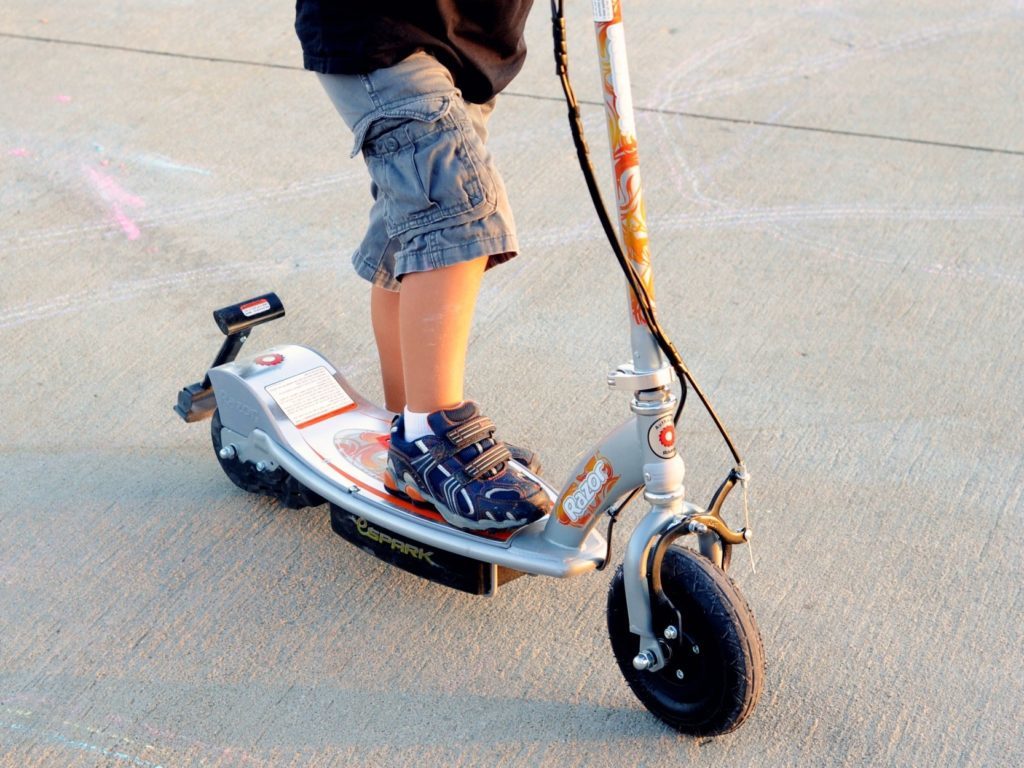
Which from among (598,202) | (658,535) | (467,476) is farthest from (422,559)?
(598,202)

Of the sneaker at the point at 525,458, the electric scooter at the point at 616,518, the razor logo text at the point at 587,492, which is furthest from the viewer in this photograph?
the sneaker at the point at 525,458

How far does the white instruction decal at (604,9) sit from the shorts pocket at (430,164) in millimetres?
436

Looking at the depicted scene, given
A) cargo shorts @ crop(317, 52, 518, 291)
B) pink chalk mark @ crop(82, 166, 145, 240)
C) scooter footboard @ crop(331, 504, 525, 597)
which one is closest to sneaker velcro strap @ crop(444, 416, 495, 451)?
scooter footboard @ crop(331, 504, 525, 597)

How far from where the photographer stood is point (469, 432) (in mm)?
2467

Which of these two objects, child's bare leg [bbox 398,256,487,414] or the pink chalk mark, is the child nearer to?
child's bare leg [bbox 398,256,487,414]

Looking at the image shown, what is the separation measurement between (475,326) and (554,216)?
0.70 m

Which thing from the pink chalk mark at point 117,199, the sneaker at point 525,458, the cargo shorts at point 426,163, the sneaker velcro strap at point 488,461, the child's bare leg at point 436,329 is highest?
the cargo shorts at point 426,163

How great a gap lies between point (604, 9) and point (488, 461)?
924 mm

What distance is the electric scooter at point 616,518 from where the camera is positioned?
2041mm

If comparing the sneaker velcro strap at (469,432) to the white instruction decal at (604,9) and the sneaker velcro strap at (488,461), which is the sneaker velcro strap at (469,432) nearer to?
the sneaker velcro strap at (488,461)

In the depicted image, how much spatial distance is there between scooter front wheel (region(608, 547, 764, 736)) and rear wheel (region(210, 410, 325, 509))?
0.83m

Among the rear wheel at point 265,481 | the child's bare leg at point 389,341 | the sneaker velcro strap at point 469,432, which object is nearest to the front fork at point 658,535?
the sneaker velcro strap at point 469,432

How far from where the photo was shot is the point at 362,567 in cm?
268

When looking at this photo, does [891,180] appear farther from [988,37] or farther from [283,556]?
[283,556]
